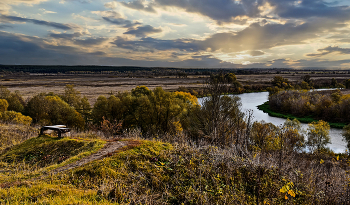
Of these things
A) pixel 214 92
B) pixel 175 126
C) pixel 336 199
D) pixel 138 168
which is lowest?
pixel 175 126

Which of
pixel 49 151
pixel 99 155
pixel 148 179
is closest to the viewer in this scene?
pixel 148 179

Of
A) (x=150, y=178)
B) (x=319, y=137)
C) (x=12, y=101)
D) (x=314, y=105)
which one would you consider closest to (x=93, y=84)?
(x=12, y=101)

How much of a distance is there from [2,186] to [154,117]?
2760 cm

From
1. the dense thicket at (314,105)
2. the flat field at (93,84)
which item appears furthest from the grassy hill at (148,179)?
the dense thicket at (314,105)

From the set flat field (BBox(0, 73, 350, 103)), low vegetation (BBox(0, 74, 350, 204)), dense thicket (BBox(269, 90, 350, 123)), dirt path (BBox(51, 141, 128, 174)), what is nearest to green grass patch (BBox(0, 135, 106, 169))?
low vegetation (BBox(0, 74, 350, 204))

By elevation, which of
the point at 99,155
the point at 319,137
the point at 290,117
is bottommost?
the point at 290,117

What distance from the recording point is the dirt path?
673cm

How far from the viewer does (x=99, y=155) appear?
7.55 metres

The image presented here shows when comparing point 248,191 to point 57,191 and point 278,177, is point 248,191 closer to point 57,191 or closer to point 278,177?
point 278,177

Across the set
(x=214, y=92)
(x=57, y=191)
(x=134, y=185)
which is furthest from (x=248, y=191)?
(x=214, y=92)

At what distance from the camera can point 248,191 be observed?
6.66 meters

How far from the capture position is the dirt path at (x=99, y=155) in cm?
673

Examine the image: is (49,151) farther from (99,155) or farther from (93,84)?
(93,84)

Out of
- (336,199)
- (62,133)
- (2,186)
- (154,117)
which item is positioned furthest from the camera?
(154,117)
